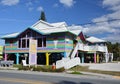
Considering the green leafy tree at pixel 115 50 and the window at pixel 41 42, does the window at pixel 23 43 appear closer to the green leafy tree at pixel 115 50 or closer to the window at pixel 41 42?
the window at pixel 41 42

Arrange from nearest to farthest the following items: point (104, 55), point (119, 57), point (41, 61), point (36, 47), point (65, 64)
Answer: point (65, 64) → point (36, 47) → point (41, 61) → point (104, 55) → point (119, 57)

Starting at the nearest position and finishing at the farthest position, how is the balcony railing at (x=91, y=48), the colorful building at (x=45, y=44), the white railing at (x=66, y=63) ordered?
the white railing at (x=66, y=63) → the colorful building at (x=45, y=44) → the balcony railing at (x=91, y=48)

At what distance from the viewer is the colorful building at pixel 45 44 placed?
40.4 meters

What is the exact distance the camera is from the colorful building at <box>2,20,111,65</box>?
40.4 m

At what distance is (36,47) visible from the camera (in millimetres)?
42656

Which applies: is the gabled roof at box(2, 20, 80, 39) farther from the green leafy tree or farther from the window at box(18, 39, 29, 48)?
the green leafy tree

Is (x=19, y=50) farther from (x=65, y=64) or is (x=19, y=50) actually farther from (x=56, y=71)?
(x=56, y=71)

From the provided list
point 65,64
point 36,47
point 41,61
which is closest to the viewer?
point 65,64

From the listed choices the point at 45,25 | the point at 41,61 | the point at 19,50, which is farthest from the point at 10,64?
the point at 45,25

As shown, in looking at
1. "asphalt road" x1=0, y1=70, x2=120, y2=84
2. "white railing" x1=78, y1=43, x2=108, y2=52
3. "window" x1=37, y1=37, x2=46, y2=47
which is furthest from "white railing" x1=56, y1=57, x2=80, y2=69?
"asphalt road" x1=0, y1=70, x2=120, y2=84

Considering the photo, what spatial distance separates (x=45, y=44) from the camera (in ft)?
137

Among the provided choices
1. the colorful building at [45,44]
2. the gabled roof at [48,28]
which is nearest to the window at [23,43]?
the colorful building at [45,44]

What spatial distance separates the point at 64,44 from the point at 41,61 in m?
8.56

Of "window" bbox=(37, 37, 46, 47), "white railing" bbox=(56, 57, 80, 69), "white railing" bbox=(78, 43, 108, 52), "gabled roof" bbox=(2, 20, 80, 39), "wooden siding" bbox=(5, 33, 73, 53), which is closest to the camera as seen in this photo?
"white railing" bbox=(56, 57, 80, 69)
